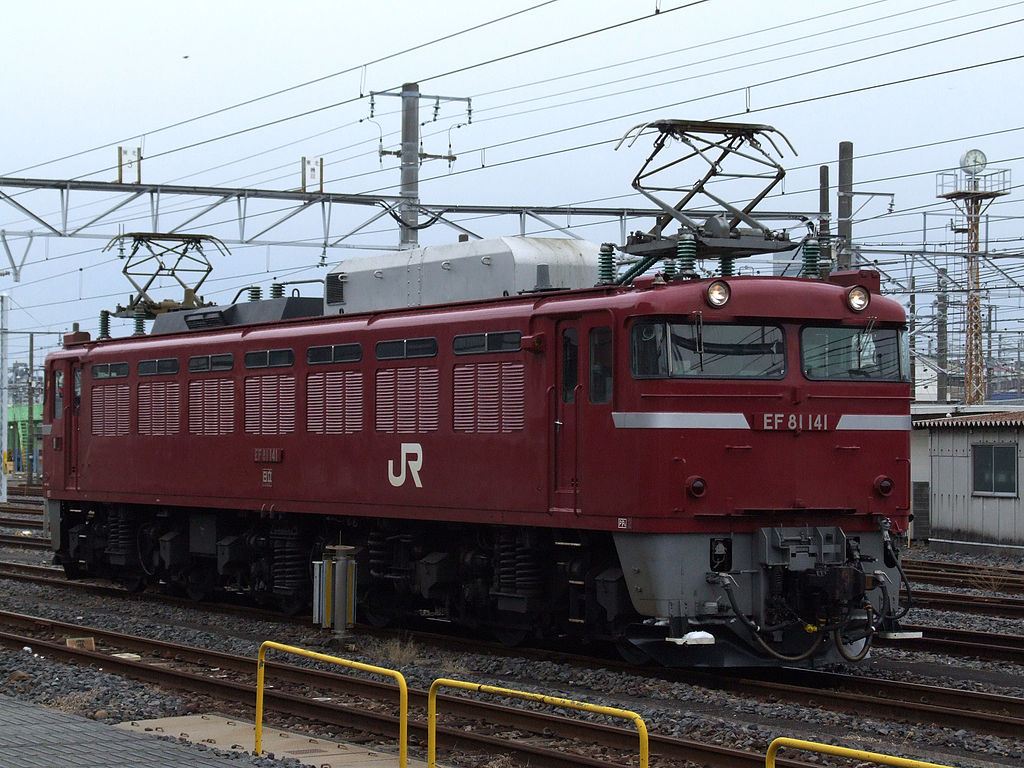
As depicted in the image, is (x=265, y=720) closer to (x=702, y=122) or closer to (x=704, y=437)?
(x=704, y=437)

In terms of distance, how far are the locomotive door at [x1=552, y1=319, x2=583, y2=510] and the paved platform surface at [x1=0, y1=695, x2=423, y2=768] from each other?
12.7 ft

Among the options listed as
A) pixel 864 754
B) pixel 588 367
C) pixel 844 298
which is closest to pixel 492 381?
pixel 588 367

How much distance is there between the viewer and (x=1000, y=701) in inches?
474

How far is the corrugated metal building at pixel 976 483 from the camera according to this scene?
28.0 meters

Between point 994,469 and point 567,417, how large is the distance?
1699cm

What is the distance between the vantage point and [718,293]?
1343cm

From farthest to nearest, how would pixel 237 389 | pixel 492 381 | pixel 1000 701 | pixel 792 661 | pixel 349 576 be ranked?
pixel 237 389, pixel 349 576, pixel 492 381, pixel 792 661, pixel 1000 701

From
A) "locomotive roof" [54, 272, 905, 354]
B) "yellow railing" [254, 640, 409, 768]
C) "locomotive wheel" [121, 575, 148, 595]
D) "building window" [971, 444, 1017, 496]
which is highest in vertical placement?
"locomotive roof" [54, 272, 905, 354]

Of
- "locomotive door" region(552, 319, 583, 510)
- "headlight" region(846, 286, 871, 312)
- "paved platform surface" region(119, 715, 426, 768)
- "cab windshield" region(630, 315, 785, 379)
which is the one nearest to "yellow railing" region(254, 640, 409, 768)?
"paved platform surface" region(119, 715, 426, 768)

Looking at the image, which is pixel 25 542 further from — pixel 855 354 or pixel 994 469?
pixel 855 354

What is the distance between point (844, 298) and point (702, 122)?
2394 millimetres

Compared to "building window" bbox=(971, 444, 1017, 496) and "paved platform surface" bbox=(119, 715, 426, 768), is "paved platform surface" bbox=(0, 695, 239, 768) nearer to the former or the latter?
"paved platform surface" bbox=(119, 715, 426, 768)

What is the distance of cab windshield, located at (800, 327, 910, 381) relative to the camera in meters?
13.9

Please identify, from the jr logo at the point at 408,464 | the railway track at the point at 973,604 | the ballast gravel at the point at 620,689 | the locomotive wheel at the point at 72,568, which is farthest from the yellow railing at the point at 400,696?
the locomotive wheel at the point at 72,568
